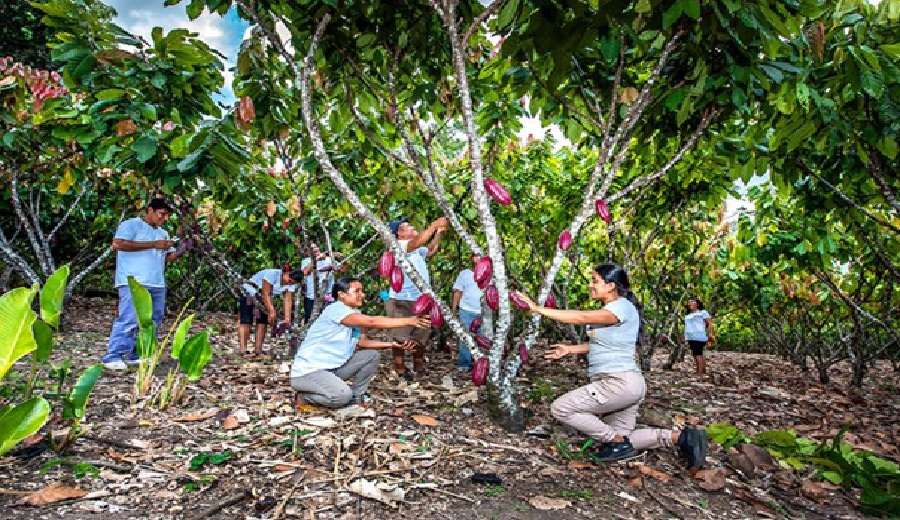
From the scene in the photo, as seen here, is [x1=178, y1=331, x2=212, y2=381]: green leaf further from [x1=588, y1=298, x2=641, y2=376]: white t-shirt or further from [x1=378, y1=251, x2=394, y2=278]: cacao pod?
[x1=588, y1=298, x2=641, y2=376]: white t-shirt

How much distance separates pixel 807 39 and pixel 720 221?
14.9 feet

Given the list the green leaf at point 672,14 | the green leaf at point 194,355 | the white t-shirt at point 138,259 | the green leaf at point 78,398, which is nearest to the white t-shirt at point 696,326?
the green leaf at point 672,14

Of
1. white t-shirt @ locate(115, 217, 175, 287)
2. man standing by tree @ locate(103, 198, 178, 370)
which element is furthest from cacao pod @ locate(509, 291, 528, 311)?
white t-shirt @ locate(115, 217, 175, 287)

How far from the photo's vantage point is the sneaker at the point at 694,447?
113 inches

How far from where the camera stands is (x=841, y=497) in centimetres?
286

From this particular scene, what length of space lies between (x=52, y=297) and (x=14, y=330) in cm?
77

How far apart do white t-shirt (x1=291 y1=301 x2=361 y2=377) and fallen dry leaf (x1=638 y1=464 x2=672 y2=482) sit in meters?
2.00

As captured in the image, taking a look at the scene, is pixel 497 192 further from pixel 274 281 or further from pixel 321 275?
pixel 321 275

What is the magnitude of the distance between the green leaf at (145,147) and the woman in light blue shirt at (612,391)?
227 centimetres

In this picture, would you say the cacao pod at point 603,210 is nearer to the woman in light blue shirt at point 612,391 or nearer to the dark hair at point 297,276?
the woman in light blue shirt at point 612,391

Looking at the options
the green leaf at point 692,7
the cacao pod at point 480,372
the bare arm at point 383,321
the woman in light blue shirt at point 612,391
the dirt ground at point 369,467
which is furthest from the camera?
the bare arm at point 383,321

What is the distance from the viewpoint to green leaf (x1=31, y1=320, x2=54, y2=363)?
2.56 m

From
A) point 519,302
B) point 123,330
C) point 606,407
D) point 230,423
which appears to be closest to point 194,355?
point 230,423

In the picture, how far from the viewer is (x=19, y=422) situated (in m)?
2.05
